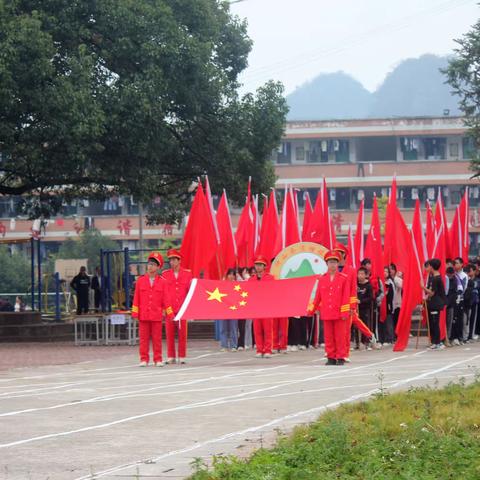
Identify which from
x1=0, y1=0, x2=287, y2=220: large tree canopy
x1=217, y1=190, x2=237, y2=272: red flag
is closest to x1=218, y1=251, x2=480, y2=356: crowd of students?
x1=217, y1=190, x2=237, y2=272: red flag

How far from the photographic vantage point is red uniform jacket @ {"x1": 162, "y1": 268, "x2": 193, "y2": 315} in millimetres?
22859

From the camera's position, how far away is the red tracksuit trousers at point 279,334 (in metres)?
26.0

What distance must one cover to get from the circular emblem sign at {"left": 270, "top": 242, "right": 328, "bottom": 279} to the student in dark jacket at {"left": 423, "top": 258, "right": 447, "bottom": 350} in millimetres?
2037

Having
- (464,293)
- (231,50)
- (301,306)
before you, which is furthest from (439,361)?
(231,50)

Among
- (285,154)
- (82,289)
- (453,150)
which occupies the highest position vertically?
(285,154)

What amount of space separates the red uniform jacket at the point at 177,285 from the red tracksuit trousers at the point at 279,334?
129 inches

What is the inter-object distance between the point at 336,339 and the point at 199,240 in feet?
20.6

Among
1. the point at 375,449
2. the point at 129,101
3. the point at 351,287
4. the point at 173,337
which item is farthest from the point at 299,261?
the point at 375,449

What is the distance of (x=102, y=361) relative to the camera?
24.7 meters

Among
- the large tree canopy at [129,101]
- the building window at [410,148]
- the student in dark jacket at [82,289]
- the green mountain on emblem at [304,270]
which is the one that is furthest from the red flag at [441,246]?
the building window at [410,148]

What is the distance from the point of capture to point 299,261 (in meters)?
26.1

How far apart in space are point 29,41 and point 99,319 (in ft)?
22.3

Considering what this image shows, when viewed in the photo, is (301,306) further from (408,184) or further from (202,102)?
(408,184)

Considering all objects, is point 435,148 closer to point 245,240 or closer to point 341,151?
point 341,151
